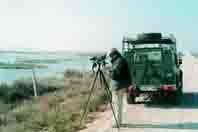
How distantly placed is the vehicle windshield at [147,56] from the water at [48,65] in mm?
7483

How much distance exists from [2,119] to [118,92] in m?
5.02

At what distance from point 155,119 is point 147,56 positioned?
4.34 meters

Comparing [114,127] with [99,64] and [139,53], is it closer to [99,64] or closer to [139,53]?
[99,64]

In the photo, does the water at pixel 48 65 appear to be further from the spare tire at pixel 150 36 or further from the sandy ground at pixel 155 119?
the sandy ground at pixel 155 119

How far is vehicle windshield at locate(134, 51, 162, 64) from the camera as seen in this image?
56.8 feet

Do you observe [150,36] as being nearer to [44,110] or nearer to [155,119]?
[155,119]

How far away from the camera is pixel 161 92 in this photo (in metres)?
16.6

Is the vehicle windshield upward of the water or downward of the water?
upward

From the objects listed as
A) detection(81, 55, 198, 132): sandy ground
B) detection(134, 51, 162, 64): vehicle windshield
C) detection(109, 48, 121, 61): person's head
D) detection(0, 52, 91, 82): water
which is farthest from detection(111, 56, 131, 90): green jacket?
detection(0, 52, 91, 82): water

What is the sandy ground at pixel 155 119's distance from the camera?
12016 mm

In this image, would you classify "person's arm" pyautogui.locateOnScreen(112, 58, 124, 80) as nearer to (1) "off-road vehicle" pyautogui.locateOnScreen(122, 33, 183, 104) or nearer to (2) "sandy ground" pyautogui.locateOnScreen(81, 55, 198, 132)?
(2) "sandy ground" pyautogui.locateOnScreen(81, 55, 198, 132)

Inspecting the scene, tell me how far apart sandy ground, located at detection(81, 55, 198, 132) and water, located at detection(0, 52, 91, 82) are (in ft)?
30.3

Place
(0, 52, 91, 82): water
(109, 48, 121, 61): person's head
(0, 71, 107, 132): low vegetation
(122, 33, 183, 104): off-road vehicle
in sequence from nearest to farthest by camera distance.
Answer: (109, 48, 121, 61): person's head < (0, 71, 107, 132): low vegetation < (122, 33, 183, 104): off-road vehicle < (0, 52, 91, 82): water

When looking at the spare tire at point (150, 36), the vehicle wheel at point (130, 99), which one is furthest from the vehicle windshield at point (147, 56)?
the vehicle wheel at point (130, 99)
